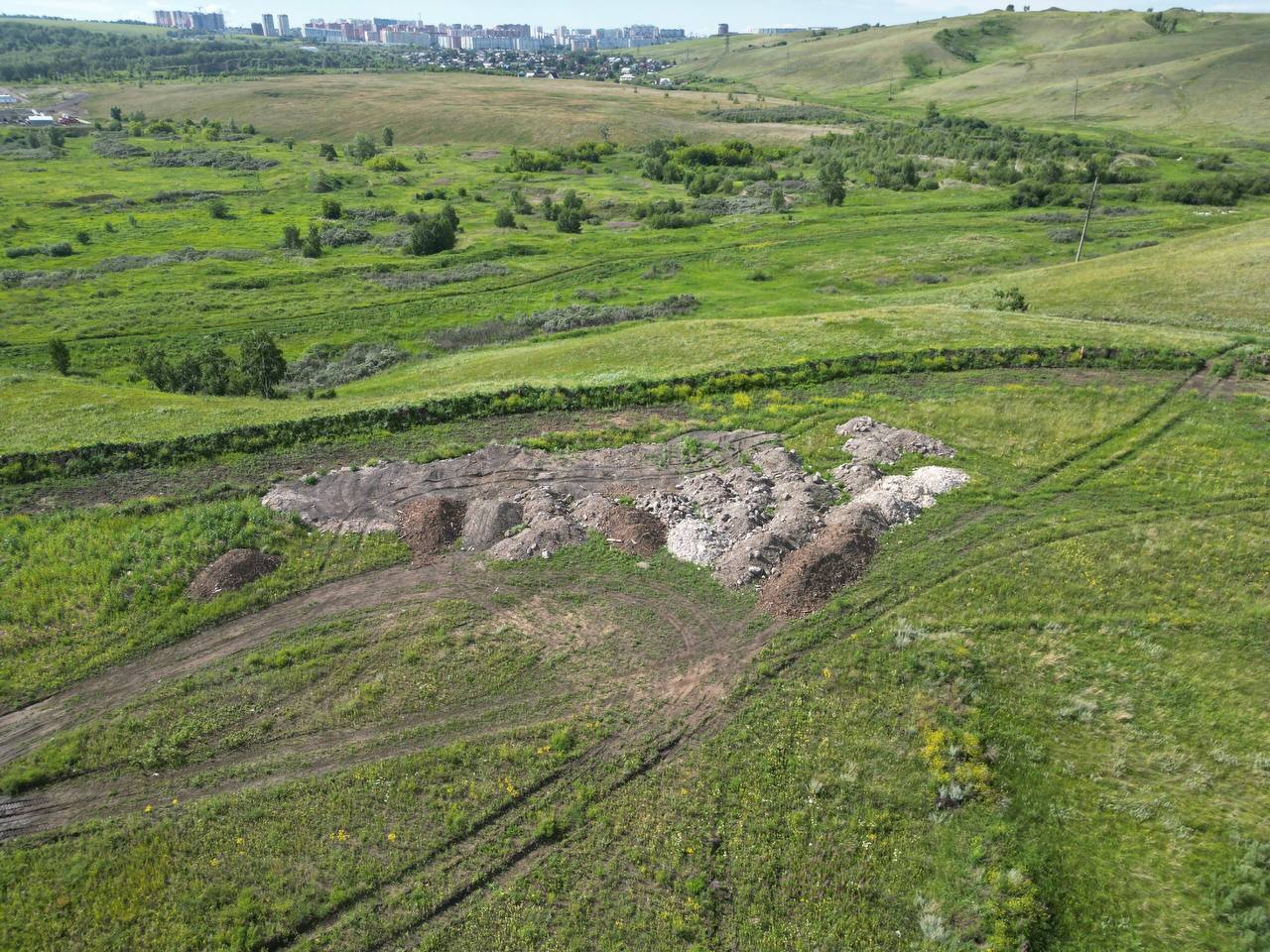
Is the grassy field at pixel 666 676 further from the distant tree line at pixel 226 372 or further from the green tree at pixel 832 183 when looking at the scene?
the green tree at pixel 832 183

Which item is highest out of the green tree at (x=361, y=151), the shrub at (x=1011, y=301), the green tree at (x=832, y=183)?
the green tree at (x=361, y=151)

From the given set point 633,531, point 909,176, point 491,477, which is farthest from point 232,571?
point 909,176

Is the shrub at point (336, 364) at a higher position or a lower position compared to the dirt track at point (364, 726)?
higher

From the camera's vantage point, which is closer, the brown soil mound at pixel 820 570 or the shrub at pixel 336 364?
the brown soil mound at pixel 820 570

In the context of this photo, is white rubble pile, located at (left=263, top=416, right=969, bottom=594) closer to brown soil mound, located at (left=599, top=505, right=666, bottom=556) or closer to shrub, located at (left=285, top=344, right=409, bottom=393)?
brown soil mound, located at (left=599, top=505, right=666, bottom=556)

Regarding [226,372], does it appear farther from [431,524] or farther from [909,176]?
[909,176]

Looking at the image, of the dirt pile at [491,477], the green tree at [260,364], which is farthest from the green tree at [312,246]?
the dirt pile at [491,477]

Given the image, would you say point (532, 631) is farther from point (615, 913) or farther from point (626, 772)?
point (615, 913)

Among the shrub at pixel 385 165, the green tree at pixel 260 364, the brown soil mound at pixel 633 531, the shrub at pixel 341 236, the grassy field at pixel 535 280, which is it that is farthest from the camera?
the shrub at pixel 385 165

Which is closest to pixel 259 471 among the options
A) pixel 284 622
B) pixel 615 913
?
pixel 284 622
